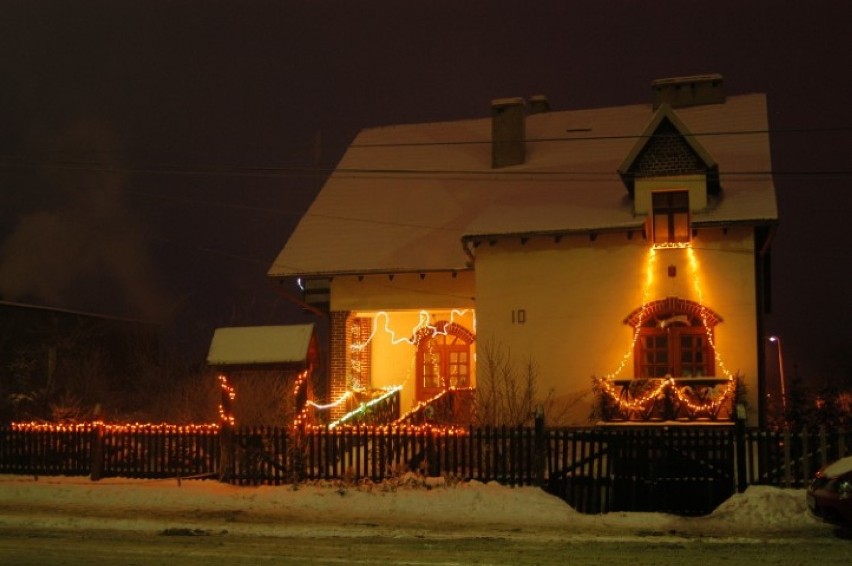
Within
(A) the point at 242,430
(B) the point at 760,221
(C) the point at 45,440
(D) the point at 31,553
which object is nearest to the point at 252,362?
(A) the point at 242,430

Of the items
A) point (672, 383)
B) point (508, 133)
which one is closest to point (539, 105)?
point (508, 133)

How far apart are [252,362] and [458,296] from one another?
8655mm

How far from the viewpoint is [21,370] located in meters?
34.3

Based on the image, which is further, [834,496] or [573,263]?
[573,263]

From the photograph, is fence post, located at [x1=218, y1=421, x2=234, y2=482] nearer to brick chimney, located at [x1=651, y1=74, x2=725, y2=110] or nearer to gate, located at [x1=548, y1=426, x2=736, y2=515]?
gate, located at [x1=548, y1=426, x2=736, y2=515]

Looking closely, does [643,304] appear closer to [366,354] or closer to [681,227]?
[681,227]

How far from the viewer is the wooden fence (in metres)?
15.4

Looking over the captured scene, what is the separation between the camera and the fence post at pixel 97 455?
1816 cm

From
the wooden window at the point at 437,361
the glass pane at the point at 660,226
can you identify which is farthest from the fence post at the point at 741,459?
the wooden window at the point at 437,361

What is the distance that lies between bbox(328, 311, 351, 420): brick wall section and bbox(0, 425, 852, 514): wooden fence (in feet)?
28.3

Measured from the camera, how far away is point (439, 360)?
27328mm

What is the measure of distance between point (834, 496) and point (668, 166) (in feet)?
37.9

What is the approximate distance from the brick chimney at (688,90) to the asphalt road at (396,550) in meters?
18.8

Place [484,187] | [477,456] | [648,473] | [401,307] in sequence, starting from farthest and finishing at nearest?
1. [484,187]
2. [401,307]
3. [477,456]
4. [648,473]
